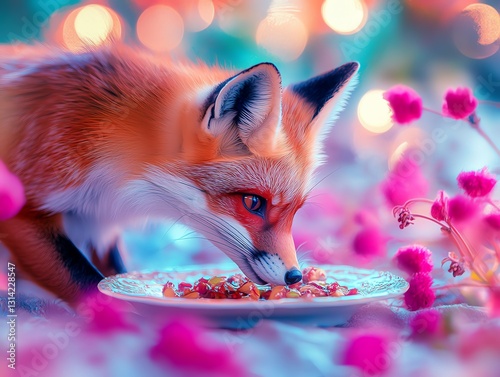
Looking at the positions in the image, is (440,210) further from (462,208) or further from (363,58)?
(363,58)

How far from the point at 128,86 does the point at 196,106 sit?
139mm

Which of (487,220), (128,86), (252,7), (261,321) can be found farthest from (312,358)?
(252,7)

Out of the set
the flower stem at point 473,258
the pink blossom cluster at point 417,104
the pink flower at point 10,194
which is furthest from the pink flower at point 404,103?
the pink flower at point 10,194

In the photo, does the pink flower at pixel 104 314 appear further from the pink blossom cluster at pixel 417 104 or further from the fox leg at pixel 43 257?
the pink blossom cluster at pixel 417 104

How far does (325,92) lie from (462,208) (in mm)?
321

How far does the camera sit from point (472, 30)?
1.00 m

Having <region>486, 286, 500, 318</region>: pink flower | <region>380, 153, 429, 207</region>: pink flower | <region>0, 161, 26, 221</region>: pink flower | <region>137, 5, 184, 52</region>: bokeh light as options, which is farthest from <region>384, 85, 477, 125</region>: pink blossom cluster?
<region>0, 161, 26, 221</region>: pink flower

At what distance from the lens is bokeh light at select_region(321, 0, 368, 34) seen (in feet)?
3.27

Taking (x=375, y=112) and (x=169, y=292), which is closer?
(x=169, y=292)

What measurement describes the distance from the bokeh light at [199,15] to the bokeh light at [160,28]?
2 centimetres

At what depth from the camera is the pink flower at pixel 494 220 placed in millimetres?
891

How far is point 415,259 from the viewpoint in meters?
0.89

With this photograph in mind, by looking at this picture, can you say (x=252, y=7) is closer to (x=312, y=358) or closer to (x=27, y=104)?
(x=27, y=104)

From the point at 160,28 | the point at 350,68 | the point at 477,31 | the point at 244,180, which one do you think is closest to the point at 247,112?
the point at 244,180
